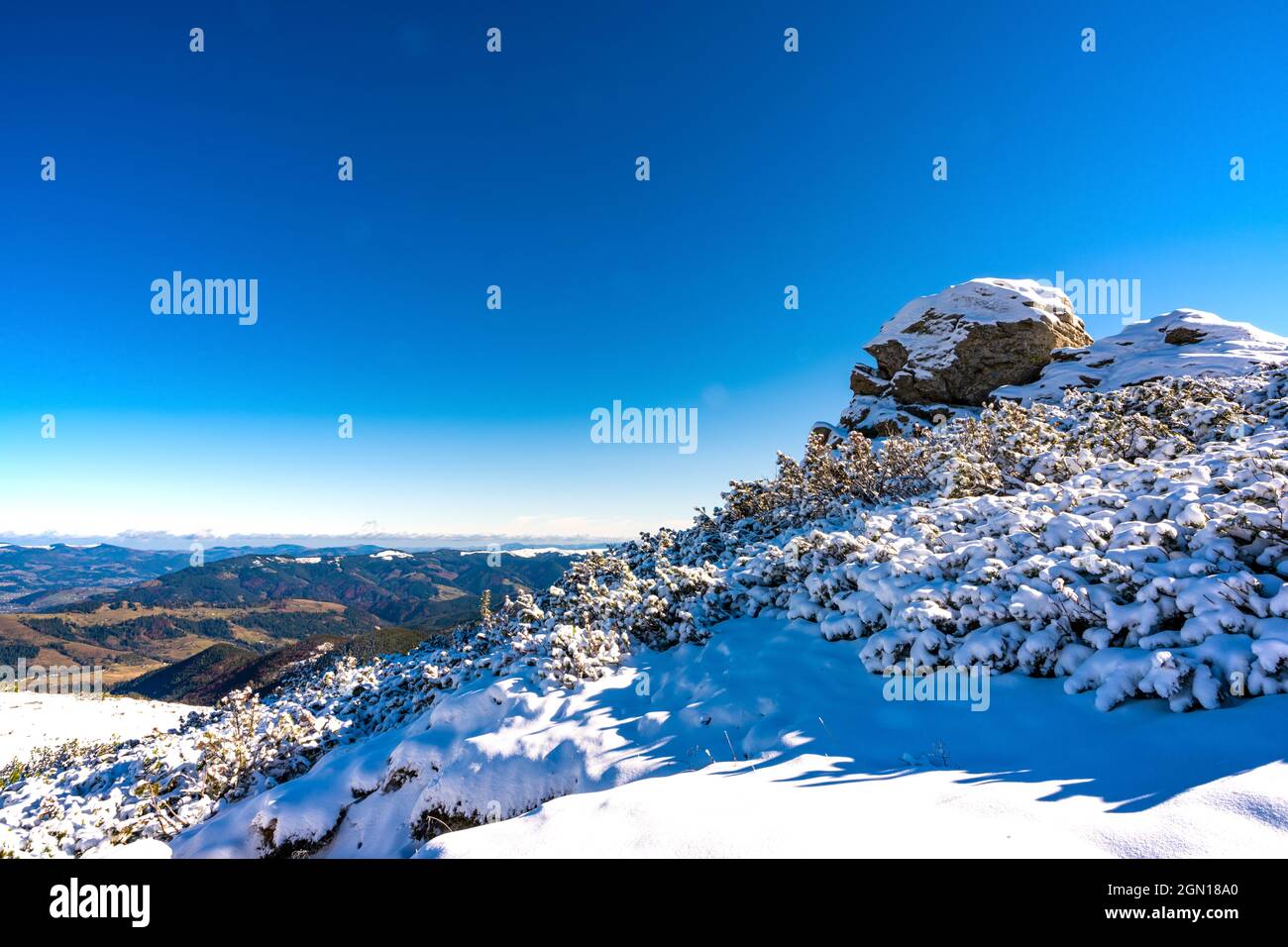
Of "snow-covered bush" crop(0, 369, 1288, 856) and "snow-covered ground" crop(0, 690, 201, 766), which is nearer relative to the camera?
"snow-covered bush" crop(0, 369, 1288, 856)

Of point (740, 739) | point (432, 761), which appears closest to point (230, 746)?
point (432, 761)

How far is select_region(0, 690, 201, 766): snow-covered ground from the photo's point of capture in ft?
108

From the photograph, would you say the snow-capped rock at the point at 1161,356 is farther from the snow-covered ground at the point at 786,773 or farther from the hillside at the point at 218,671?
the hillside at the point at 218,671

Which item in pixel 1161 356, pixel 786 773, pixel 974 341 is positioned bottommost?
pixel 786 773

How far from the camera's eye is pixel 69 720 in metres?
39.8

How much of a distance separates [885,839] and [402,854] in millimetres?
5954

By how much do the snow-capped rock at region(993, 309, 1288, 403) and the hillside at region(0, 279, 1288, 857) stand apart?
12.1m

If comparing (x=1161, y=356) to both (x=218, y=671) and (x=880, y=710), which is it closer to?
(x=880, y=710)

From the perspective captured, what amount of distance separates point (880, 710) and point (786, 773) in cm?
195

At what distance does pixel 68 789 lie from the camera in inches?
581

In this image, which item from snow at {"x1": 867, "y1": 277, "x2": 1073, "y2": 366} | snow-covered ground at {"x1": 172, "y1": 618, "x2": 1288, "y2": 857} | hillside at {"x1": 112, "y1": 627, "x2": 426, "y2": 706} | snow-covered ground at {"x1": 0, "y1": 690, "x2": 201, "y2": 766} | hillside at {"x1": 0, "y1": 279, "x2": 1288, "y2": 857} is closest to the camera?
snow-covered ground at {"x1": 172, "y1": 618, "x2": 1288, "y2": 857}

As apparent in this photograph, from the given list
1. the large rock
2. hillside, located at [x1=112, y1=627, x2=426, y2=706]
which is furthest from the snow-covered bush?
hillside, located at [x1=112, y1=627, x2=426, y2=706]

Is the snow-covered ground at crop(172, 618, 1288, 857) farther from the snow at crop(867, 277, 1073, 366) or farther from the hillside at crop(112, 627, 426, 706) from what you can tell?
the hillside at crop(112, 627, 426, 706)

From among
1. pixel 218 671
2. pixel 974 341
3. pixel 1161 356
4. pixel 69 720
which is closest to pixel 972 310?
pixel 974 341
